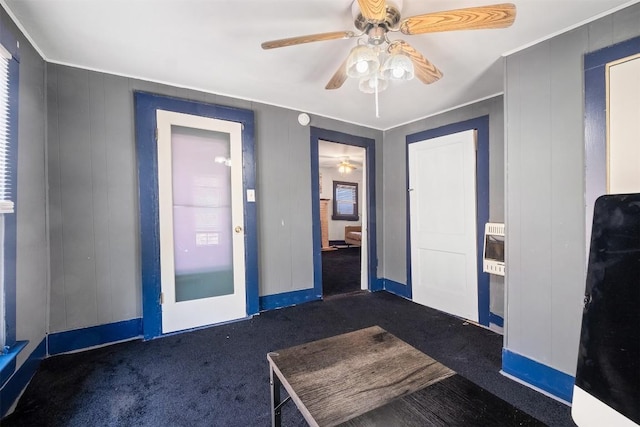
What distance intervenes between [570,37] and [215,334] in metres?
3.56

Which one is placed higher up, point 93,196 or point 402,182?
point 402,182

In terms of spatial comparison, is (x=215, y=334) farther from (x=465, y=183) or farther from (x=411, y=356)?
(x=465, y=183)

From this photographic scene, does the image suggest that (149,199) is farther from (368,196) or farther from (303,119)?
(368,196)

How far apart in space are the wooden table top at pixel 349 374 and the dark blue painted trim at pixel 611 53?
1.97m

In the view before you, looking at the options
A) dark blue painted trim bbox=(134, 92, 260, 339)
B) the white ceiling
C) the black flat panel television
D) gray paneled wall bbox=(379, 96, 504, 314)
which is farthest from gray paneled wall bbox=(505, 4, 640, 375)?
dark blue painted trim bbox=(134, 92, 260, 339)

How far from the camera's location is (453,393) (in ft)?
2.88

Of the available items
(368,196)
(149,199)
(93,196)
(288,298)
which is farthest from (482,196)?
(93,196)

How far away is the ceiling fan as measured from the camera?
47.7 inches

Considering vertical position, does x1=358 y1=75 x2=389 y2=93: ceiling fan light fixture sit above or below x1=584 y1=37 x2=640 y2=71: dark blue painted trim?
below

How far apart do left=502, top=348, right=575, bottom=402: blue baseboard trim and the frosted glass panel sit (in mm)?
2523

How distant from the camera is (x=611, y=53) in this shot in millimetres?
1532

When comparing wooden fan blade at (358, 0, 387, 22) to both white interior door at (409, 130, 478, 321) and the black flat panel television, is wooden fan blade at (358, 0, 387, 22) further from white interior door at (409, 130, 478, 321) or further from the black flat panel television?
white interior door at (409, 130, 478, 321)

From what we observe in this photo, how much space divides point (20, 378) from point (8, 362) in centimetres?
39

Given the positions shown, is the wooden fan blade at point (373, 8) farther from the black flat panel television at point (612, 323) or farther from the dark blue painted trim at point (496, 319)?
the dark blue painted trim at point (496, 319)
